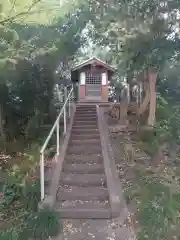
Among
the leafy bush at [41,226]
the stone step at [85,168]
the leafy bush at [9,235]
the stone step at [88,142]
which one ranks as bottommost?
the leafy bush at [9,235]

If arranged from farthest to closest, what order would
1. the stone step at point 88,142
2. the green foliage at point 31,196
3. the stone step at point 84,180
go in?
the stone step at point 88,142 < the stone step at point 84,180 < the green foliage at point 31,196

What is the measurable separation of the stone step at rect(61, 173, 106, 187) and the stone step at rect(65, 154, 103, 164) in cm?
72

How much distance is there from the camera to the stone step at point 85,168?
668cm

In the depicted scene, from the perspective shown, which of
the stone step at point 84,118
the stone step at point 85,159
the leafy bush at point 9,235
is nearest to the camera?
the leafy bush at point 9,235

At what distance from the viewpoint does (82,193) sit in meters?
5.84

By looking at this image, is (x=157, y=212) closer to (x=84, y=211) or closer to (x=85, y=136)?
(x=84, y=211)

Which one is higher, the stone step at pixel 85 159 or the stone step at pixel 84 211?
the stone step at pixel 85 159

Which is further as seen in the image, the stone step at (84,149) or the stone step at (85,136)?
the stone step at (85,136)

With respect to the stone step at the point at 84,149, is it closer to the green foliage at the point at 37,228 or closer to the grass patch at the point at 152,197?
the grass patch at the point at 152,197

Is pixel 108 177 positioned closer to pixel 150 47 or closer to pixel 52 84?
pixel 150 47

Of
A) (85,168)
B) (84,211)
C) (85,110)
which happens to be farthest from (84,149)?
(85,110)

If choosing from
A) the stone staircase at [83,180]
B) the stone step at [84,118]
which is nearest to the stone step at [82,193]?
the stone staircase at [83,180]

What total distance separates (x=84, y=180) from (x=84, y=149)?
5.37ft

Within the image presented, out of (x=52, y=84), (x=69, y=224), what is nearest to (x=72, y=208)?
(x=69, y=224)
